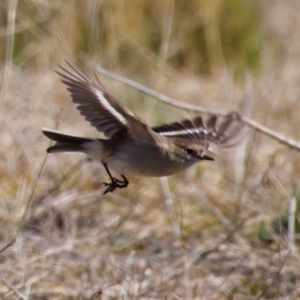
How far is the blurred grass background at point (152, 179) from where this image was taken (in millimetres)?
4297

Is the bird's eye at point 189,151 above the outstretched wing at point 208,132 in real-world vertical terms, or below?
below

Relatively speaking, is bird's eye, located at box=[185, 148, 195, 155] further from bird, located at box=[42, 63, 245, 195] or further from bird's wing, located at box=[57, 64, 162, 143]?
bird's wing, located at box=[57, 64, 162, 143]

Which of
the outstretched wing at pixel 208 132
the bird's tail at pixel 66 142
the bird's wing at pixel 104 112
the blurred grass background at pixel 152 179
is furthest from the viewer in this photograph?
the outstretched wing at pixel 208 132

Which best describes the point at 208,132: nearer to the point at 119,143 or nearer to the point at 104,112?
the point at 119,143

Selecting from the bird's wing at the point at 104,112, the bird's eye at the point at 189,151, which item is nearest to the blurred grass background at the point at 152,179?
the bird's wing at the point at 104,112

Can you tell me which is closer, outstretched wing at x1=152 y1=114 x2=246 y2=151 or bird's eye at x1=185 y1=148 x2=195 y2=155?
bird's eye at x1=185 y1=148 x2=195 y2=155

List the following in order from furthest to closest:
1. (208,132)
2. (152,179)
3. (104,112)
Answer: (152,179), (208,132), (104,112)

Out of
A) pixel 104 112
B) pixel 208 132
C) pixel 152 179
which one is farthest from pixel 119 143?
pixel 152 179

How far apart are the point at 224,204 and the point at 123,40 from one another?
2.90 m

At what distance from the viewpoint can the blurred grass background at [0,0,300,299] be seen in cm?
430

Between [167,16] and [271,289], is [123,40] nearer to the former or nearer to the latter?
[167,16]

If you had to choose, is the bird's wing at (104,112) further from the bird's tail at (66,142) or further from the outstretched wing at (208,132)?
the outstretched wing at (208,132)

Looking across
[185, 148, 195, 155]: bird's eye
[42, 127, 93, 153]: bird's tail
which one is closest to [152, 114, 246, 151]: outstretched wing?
[185, 148, 195, 155]: bird's eye

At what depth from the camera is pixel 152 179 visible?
582cm
